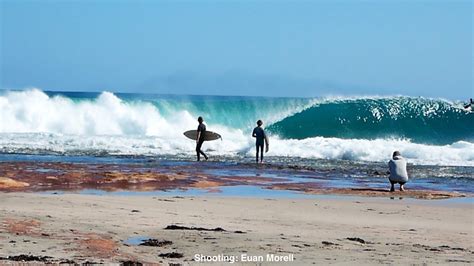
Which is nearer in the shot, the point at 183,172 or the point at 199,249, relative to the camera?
the point at 199,249

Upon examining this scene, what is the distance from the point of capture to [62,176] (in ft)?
58.5

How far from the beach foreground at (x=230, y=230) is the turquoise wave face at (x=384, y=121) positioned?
29602 mm

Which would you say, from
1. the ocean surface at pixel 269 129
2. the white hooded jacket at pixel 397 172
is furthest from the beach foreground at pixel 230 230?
the ocean surface at pixel 269 129

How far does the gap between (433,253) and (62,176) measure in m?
10.9

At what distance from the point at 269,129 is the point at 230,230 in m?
35.8

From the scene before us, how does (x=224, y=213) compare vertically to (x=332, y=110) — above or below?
below

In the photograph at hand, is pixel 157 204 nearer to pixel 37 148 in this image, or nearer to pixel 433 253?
pixel 433 253

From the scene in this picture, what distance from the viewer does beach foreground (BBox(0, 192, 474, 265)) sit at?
26.9 feet

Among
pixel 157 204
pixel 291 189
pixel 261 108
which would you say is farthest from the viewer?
pixel 261 108

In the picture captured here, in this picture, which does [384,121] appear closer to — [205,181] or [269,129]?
[269,129]

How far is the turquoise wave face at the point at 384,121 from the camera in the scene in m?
43.3

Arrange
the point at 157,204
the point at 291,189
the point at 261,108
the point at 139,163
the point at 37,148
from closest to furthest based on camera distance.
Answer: the point at 157,204 → the point at 291,189 → the point at 139,163 → the point at 37,148 → the point at 261,108

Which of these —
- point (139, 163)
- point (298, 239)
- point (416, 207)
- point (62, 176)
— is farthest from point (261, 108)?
point (298, 239)

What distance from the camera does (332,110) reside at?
4722 centimetres
